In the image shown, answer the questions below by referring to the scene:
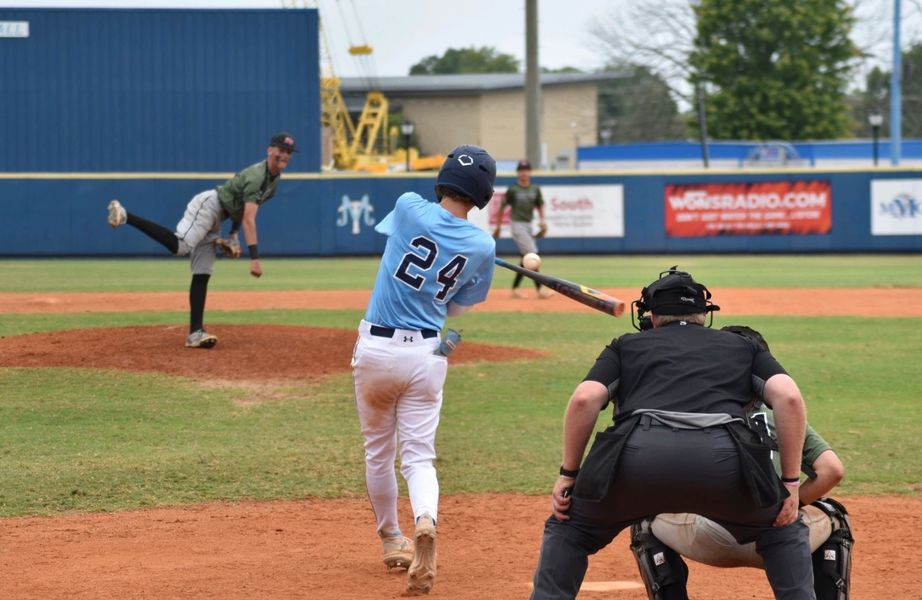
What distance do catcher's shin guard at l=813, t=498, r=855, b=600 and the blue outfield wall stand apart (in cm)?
2870

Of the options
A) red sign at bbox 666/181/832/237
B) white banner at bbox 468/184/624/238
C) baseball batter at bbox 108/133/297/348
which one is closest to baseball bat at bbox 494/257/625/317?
baseball batter at bbox 108/133/297/348

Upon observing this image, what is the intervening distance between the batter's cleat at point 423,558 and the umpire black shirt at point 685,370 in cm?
135

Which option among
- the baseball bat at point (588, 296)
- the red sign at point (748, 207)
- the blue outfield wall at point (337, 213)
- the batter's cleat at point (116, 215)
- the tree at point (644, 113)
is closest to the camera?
the baseball bat at point (588, 296)

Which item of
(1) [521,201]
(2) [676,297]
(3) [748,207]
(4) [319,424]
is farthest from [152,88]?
(2) [676,297]

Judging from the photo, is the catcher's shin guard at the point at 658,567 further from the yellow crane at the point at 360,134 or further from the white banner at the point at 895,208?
the yellow crane at the point at 360,134

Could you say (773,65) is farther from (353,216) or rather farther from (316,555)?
(316,555)

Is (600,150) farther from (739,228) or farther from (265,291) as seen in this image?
(265,291)

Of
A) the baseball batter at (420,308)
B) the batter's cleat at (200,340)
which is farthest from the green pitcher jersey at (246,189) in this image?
the baseball batter at (420,308)

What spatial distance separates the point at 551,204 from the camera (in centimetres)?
3422

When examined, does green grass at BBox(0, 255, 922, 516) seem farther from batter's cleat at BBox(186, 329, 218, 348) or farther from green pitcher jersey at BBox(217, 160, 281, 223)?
green pitcher jersey at BBox(217, 160, 281, 223)

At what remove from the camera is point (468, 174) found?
5457 millimetres

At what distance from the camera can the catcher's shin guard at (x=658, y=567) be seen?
439cm

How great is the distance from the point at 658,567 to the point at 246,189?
7947 mm

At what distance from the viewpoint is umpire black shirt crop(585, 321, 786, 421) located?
4086 millimetres
